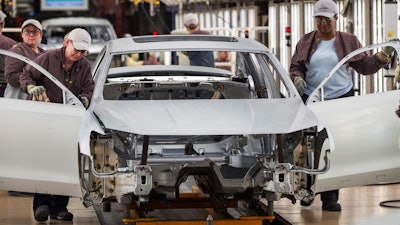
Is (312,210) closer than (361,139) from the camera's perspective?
No

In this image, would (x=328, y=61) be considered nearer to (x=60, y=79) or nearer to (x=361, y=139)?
(x=361, y=139)

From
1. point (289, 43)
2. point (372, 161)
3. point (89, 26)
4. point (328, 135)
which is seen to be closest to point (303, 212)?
point (372, 161)

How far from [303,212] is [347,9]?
233 inches

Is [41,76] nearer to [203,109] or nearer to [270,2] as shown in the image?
[203,109]

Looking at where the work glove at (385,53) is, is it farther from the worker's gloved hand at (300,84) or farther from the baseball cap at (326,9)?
the worker's gloved hand at (300,84)

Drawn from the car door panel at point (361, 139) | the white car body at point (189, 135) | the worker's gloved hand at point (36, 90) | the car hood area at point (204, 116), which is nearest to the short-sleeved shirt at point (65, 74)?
the white car body at point (189, 135)

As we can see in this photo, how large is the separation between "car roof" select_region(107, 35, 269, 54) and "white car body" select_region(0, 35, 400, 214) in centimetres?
1

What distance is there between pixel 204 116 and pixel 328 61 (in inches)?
92.6

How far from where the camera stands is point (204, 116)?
8.71 m

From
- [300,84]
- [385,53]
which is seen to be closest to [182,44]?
[300,84]

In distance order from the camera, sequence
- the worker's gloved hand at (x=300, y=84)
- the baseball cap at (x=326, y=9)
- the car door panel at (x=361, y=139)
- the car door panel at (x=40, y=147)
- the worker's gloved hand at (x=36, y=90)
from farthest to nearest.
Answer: the baseball cap at (x=326, y=9), the worker's gloved hand at (x=300, y=84), the worker's gloved hand at (x=36, y=90), the car door panel at (x=361, y=139), the car door panel at (x=40, y=147)

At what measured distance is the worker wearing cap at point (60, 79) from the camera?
9969mm

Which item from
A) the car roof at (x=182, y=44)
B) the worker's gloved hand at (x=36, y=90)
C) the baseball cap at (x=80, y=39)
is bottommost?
the worker's gloved hand at (x=36, y=90)

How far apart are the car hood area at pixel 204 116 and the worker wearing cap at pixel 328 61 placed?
1.46 metres
